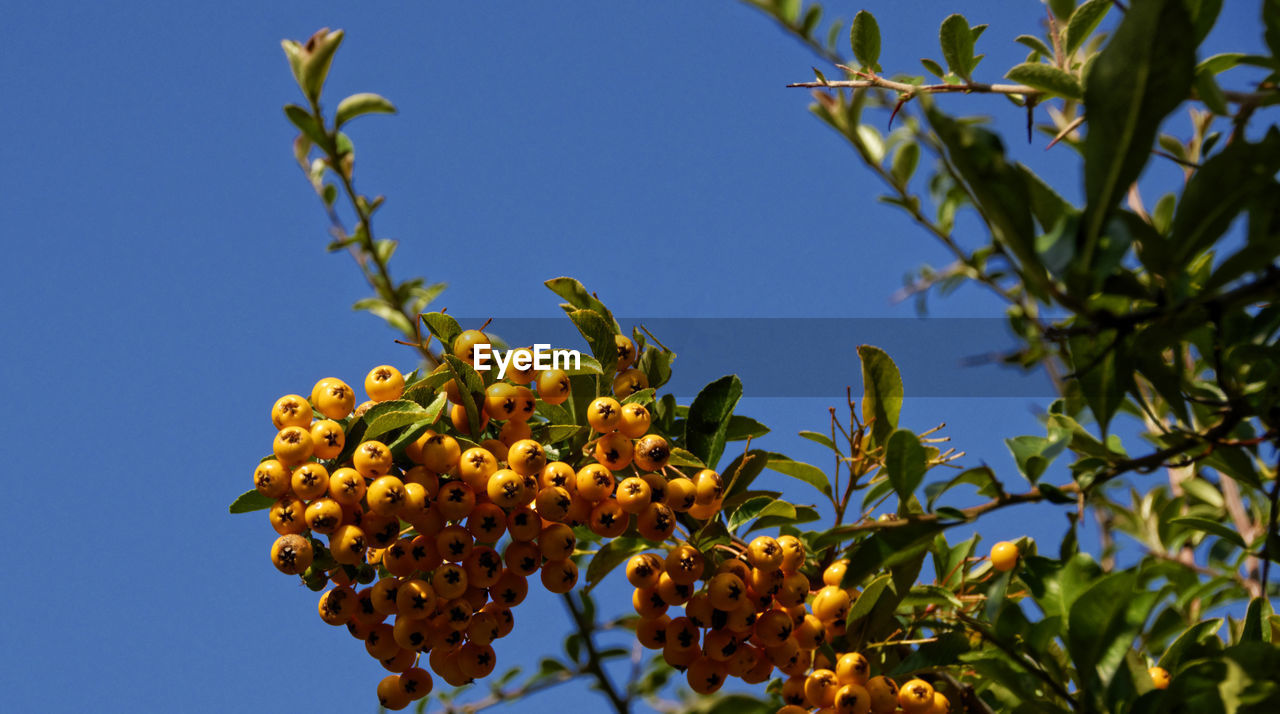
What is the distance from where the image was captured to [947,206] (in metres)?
3.16

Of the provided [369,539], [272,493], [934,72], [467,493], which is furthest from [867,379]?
[272,493]

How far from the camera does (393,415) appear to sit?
1961mm

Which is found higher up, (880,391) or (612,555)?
(880,391)

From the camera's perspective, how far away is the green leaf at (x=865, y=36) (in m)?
2.17

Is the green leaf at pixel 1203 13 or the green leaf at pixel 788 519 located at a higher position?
the green leaf at pixel 1203 13

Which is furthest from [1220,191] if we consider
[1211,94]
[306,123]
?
[306,123]

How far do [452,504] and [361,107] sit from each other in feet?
2.60

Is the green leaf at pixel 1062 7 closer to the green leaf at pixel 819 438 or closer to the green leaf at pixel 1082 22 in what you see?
the green leaf at pixel 1082 22

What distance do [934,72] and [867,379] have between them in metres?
0.74

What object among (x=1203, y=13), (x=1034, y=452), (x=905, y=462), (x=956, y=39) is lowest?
(x=905, y=462)

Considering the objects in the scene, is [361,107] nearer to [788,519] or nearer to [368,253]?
[368,253]

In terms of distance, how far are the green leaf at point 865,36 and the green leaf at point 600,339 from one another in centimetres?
83

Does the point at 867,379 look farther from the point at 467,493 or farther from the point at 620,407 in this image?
the point at 467,493

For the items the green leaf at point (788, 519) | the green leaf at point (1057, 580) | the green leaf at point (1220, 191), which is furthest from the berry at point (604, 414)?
the green leaf at point (1220, 191)
